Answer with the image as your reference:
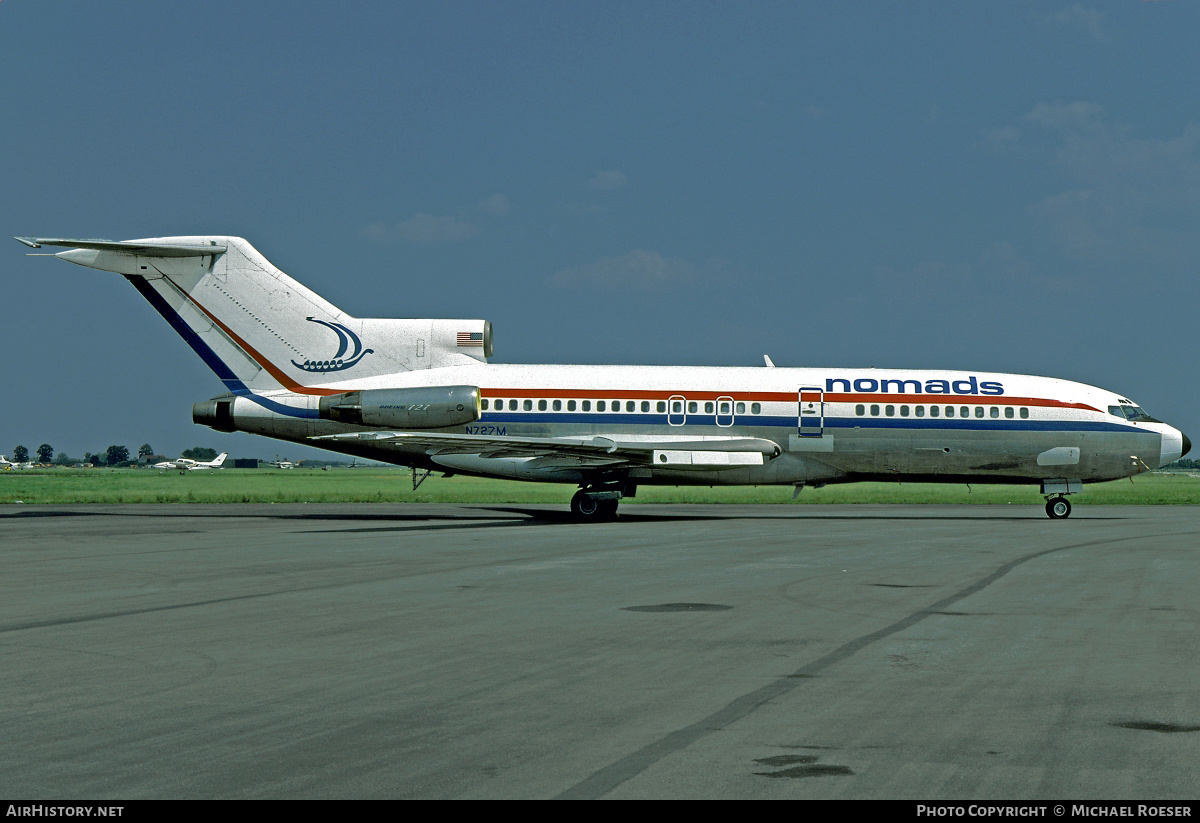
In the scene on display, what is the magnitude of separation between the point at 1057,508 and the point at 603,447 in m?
14.3

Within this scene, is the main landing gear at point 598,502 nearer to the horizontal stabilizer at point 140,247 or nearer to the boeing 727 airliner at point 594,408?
the boeing 727 airliner at point 594,408

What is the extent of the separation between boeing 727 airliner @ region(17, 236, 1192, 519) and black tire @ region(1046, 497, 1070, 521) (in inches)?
3.0

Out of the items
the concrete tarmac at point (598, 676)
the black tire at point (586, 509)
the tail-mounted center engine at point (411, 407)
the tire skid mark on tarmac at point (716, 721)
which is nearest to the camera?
the tire skid mark on tarmac at point (716, 721)

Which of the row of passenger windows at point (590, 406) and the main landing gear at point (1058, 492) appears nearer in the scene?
the row of passenger windows at point (590, 406)

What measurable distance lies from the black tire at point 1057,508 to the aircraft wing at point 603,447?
29.5ft

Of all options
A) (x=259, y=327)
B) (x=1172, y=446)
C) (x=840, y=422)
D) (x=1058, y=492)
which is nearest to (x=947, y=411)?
(x=840, y=422)

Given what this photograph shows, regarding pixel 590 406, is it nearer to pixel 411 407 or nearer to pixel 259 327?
A: pixel 411 407

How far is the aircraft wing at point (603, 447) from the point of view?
31406mm

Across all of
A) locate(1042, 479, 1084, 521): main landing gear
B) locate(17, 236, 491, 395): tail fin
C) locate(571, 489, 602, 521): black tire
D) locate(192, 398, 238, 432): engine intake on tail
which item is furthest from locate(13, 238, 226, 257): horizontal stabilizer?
locate(1042, 479, 1084, 521): main landing gear

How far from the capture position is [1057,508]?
3447cm

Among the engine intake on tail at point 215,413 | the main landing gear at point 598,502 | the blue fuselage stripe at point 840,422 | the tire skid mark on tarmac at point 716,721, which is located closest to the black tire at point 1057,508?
the blue fuselage stripe at point 840,422

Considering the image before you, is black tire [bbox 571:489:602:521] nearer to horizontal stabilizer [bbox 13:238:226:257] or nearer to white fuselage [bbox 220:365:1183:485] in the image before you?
white fuselage [bbox 220:365:1183:485]
